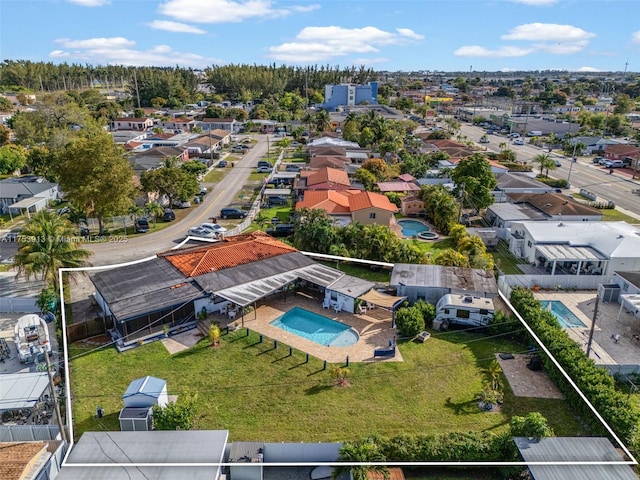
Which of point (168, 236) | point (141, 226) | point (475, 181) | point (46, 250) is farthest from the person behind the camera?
point (475, 181)

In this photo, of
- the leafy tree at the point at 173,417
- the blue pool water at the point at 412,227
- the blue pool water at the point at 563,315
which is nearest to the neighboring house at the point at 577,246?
the blue pool water at the point at 563,315

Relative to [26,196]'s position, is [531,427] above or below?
below

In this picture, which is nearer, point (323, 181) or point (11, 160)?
point (323, 181)

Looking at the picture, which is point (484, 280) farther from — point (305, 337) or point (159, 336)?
point (159, 336)

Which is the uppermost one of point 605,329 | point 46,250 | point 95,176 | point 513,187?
point 95,176

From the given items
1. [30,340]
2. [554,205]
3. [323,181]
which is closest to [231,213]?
[323,181]

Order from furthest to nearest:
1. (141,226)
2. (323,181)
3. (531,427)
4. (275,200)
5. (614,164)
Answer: (614,164) < (323,181) < (275,200) < (141,226) < (531,427)

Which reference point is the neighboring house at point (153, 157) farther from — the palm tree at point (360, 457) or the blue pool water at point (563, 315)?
Result: the palm tree at point (360, 457)

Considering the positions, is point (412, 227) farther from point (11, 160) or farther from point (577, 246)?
point (11, 160)

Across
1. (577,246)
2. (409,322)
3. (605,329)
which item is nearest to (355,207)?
(577,246)
